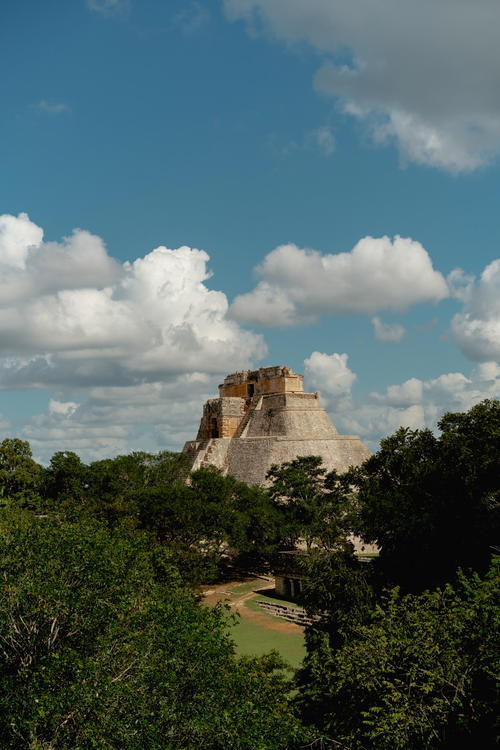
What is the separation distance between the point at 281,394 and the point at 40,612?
36.7 meters

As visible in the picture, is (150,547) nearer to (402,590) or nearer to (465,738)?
(402,590)

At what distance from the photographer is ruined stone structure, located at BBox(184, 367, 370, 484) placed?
1693 inches

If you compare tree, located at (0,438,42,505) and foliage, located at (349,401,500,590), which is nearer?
foliage, located at (349,401,500,590)

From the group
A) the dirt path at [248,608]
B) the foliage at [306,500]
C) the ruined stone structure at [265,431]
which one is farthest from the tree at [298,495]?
the ruined stone structure at [265,431]

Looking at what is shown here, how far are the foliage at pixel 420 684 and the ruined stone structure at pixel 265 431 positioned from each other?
29.1 meters

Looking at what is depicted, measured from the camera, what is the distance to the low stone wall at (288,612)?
24.9 metres

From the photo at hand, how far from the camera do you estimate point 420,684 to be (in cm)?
1095

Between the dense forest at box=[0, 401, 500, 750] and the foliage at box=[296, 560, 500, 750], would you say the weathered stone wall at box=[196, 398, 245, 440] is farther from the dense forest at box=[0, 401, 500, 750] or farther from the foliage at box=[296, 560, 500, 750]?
the foliage at box=[296, 560, 500, 750]

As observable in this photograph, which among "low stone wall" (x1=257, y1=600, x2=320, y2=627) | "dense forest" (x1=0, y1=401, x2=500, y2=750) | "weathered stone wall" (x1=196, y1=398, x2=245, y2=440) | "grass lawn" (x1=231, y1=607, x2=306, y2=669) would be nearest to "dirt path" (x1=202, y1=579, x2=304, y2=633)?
"low stone wall" (x1=257, y1=600, x2=320, y2=627)

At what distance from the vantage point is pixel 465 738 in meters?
10.2

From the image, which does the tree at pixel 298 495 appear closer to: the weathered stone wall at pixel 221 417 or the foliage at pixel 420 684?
the weathered stone wall at pixel 221 417

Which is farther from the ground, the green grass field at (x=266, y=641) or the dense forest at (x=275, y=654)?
the dense forest at (x=275, y=654)

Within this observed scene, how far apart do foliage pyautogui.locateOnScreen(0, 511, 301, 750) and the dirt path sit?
33.5 ft

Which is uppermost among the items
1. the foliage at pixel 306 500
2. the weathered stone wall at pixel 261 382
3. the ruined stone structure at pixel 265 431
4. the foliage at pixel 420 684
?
the weathered stone wall at pixel 261 382
